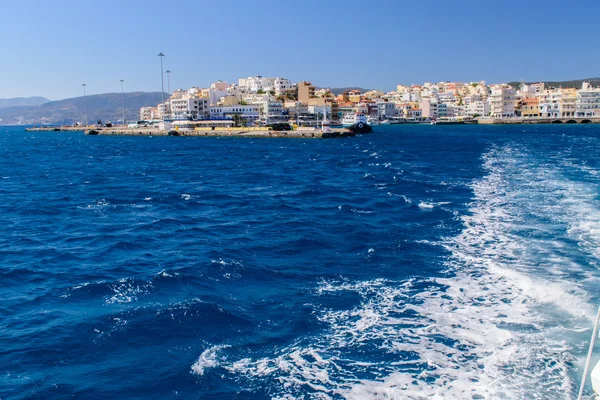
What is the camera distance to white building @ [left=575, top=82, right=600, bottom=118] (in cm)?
12075

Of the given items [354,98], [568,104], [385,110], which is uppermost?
[354,98]

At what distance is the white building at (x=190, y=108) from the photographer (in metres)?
119

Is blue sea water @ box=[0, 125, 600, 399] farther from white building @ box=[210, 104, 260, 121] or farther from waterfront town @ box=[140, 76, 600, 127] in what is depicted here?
white building @ box=[210, 104, 260, 121]

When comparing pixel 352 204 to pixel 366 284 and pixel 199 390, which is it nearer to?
pixel 366 284

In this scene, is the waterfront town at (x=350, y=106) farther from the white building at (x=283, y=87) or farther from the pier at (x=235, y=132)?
the pier at (x=235, y=132)

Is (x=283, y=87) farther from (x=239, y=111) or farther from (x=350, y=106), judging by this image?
(x=239, y=111)

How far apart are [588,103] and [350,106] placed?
190ft

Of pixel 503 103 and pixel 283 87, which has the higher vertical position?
pixel 283 87

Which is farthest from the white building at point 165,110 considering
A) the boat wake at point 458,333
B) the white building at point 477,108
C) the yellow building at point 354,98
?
the boat wake at point 458,333

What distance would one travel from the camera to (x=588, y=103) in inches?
4791

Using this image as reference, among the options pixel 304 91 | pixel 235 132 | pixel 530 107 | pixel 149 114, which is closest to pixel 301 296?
pixel 235 132

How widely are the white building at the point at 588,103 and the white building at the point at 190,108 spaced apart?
88.3m

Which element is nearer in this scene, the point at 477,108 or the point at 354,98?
the point at 477,108

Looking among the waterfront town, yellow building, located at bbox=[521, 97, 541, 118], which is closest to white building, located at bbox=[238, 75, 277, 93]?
the waterfront town
